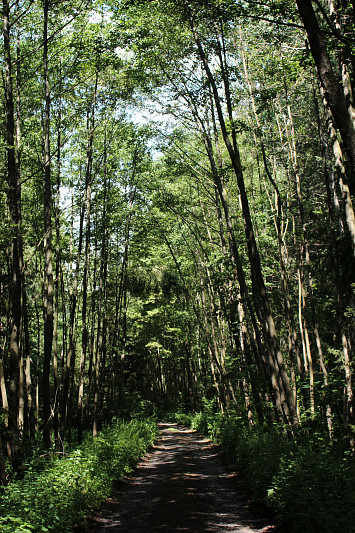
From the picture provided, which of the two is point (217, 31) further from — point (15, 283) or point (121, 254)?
point (121, 254)

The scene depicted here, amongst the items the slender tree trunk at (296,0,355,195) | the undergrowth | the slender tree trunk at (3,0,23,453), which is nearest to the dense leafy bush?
the slender tree trunk at (3,0,23,453)

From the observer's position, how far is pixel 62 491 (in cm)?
499

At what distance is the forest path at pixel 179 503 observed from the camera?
16.7 feet

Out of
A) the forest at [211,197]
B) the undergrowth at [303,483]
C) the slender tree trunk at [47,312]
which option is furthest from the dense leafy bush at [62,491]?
the undergrowth at [303,483]

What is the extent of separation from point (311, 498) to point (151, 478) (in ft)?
18.2

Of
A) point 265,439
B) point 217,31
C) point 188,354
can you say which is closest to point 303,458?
point 265,439

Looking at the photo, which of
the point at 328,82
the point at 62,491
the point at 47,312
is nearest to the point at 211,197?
the point at 47,312

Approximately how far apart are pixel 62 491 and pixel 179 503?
2.07 m

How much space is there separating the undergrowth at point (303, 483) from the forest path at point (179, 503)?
0.35 m

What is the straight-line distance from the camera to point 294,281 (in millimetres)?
12969

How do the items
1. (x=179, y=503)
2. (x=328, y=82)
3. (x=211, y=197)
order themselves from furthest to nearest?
(x=211, y=197) → (x=179, y=503) → (x=328, y=82)

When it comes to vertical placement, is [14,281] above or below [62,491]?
above

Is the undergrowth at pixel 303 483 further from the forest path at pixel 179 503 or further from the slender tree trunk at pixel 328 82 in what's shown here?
the slender tree trunk at pixel 328 82

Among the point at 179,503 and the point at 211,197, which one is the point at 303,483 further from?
the point at 211,197
